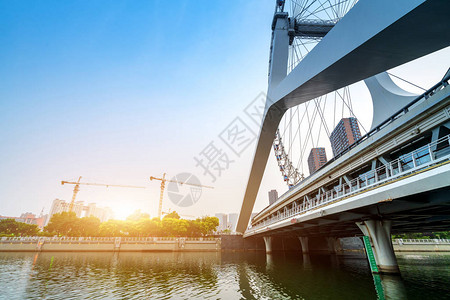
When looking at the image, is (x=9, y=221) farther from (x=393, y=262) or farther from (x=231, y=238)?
(x=393, y=262)

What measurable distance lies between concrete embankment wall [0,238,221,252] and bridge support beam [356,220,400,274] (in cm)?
4470

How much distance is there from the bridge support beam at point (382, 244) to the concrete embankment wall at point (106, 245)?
44698 millimetres

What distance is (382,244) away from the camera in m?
15.6

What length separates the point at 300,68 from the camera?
12.1 metres

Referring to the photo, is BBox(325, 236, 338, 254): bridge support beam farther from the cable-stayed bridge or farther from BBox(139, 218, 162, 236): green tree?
BBox(139, 218, 162, 236): green tree

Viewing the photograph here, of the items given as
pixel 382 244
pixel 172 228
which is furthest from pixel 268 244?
pixel 382 244

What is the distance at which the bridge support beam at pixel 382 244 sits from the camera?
1516cm

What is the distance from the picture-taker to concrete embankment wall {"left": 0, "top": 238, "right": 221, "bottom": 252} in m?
45.4

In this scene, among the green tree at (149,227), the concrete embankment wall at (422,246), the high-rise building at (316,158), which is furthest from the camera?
the high-rise building at (316,158)

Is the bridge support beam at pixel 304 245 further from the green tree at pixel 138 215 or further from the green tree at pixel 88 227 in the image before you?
the green tree at pixel 88 227

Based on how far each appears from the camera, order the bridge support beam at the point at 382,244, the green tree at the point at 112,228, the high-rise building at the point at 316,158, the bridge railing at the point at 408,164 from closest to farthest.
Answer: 1. the bridge railing at the point at 408,164
2. the bridge support beam at the point at 382,244
3. the green tree at the point at 112,228
4. the high-rise building at the point at 316,158

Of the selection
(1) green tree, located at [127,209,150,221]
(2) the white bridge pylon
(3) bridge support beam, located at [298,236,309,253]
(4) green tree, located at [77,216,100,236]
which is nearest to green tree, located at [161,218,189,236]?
(1) green tree, located at [127,209,150,221]

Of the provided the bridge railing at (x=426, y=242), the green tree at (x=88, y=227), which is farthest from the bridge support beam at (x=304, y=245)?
the green tree at (x=88, y=227)

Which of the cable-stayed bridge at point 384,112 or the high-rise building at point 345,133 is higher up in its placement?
the high-rise building at point 345,133
